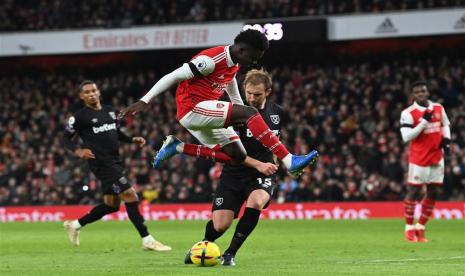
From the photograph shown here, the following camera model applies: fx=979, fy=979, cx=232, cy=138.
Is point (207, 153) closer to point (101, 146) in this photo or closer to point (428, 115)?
point (101, 146)

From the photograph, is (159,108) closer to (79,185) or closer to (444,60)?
(79,185)

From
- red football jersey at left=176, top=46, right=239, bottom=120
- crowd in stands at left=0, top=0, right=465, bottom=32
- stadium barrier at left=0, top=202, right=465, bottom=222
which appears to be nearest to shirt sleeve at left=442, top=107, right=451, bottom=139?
red football jersey at left=176, top=46, right=239, bottom=120

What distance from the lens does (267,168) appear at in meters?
10.9

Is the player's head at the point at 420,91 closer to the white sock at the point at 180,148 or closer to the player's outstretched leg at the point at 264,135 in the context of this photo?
the white sock at the point at 180,148

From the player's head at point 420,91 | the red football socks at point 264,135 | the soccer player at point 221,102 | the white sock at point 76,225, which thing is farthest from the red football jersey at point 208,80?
the player's head at point 420,91

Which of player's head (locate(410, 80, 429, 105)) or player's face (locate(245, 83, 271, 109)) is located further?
player's head (locate(410, 80, 429, 105))

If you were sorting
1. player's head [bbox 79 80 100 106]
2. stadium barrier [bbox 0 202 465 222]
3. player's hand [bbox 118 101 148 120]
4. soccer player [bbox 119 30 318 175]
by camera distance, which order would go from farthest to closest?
stadium barrier [bbox 0 202 465 222] < player's head [bbox 79 80 100 106] < soccer player [bbox 119 30 318 175] < player's hand [bbox 118 101 148 120]

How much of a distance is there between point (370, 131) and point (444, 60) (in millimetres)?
4480

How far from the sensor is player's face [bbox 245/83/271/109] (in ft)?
37.2

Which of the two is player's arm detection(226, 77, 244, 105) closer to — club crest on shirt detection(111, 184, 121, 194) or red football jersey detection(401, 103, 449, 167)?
club crest on shirt detection(111, 184, 121, 194)

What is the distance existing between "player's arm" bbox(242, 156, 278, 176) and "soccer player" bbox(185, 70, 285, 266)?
0.36 m

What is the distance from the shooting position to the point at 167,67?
37375 mm

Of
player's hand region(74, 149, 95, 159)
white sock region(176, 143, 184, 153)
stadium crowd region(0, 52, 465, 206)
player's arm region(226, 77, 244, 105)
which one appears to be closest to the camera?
player's arm region(226, 77, 244, 105)

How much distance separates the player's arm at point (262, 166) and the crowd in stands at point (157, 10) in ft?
70.0
